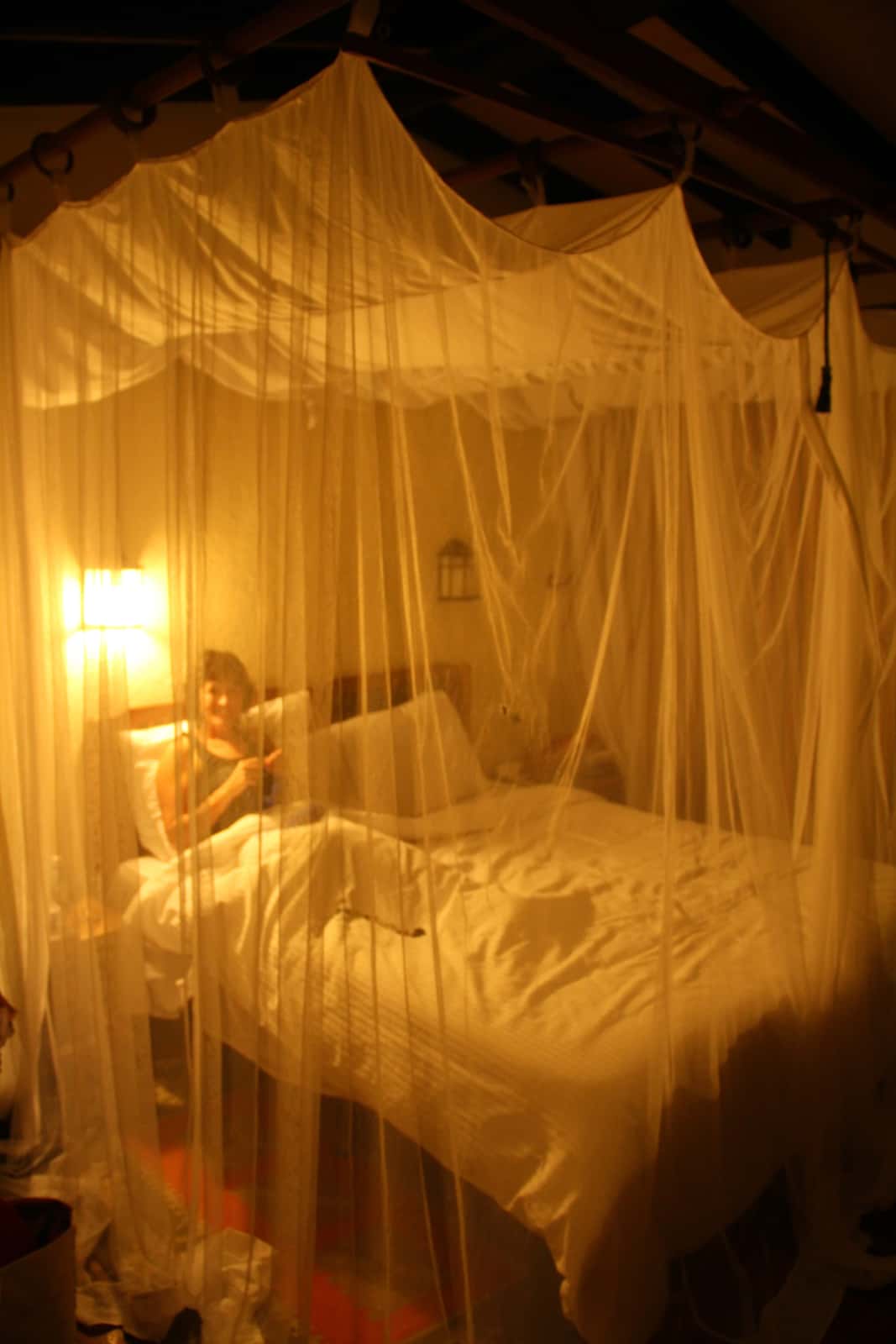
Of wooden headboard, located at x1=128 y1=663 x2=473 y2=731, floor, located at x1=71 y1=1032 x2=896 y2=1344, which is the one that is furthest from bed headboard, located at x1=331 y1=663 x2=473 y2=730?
floor, located at x1=71 y1=1032 x2=896 y2=1344

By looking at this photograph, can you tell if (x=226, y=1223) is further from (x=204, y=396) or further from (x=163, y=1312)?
(x=204, y=396)

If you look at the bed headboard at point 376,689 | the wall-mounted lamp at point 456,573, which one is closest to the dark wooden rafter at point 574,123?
the wall-mounted lamp at point 456,573

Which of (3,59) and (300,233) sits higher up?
(3,59)

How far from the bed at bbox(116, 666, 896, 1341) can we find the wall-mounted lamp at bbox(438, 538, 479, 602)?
18 centimetres

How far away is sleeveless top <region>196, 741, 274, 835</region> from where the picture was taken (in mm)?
1507

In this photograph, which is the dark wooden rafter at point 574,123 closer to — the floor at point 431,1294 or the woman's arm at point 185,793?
the woman's arm at point 185,793

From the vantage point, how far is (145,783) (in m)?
1.76

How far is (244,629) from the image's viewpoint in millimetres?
1519

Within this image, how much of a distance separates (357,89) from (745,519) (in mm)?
1338

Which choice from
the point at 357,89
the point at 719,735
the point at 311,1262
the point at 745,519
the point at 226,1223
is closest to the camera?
the point at 357,89

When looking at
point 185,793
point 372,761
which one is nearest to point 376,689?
point 372,761

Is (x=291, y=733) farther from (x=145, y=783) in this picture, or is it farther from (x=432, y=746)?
(x=145, y=783)

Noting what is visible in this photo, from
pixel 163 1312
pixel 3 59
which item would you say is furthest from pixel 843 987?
pixel 3 59

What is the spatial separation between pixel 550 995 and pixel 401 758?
739 mm
